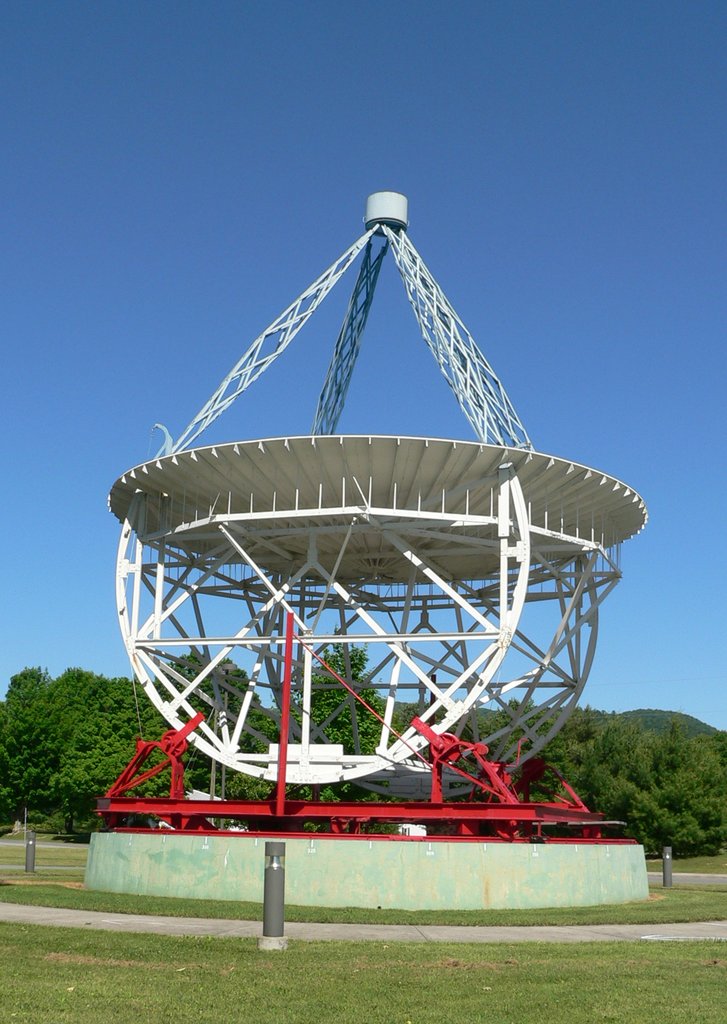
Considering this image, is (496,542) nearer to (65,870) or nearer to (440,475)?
(440,475)

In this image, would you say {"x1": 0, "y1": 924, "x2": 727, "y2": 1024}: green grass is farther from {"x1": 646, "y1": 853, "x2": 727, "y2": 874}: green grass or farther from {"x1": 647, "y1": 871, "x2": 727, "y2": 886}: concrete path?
{"x1": 646, "y1": 853, "x2": 727, "y2": 874}: green grass

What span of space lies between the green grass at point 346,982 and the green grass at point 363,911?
183 inches

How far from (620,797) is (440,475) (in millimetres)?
31130

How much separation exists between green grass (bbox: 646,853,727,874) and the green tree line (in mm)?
519

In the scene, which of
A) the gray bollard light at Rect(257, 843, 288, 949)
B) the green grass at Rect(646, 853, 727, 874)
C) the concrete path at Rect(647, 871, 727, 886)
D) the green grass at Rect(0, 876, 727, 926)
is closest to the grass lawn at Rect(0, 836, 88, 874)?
the green grass at Rect(0, 876, 727, 926)

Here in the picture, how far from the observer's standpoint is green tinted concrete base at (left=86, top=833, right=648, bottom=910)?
2477cm

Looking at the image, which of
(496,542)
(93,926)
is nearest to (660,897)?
(496,542)

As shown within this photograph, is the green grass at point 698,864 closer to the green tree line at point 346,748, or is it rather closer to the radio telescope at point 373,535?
the green tree line at point 346,748

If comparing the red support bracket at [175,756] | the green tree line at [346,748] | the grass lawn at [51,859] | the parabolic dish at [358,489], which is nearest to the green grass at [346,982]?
the red support bracket at [175,756]

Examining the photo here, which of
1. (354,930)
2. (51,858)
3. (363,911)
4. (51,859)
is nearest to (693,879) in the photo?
(51,859)

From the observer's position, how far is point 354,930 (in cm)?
1788

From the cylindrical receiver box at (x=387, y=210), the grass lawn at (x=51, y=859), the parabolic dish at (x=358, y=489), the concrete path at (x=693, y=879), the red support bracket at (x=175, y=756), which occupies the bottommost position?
the concrete path at (x=693, y=879)

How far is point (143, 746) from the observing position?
3188 centimetres

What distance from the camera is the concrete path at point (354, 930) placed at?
16.7 meters
